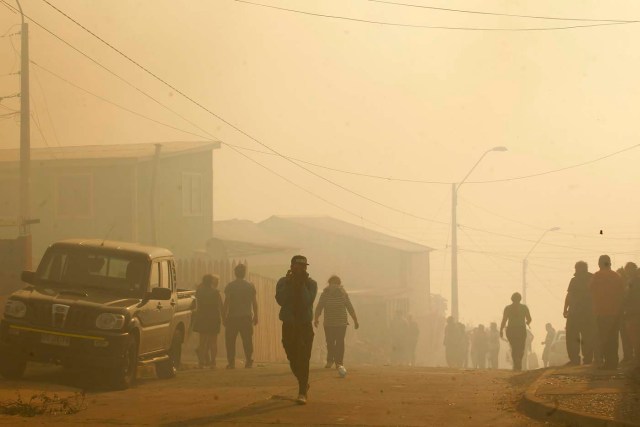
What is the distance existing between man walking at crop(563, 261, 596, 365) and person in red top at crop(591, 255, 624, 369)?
6.18ft

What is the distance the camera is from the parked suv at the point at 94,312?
610 inches

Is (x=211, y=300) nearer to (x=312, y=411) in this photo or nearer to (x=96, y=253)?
(x=96, y=253)

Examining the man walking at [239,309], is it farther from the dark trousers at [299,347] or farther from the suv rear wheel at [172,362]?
the dark trousers at [299,347]

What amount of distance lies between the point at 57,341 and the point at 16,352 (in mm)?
636

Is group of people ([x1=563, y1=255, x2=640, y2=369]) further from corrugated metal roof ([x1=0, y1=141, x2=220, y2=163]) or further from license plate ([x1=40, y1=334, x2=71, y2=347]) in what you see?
corrugated metal roof ([x1=0, y1=141, x2=220, y2=163])

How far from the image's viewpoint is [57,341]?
15.5 metres

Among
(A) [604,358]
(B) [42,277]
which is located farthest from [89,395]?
(A) [604,358]

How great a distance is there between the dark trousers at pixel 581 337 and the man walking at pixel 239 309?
6.13 metres

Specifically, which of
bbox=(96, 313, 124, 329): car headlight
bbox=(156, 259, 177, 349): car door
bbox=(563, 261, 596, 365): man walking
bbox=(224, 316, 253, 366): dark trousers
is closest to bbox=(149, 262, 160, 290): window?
bbox=(156, 259, 177, 349): car door

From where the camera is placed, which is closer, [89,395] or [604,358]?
[89,395]

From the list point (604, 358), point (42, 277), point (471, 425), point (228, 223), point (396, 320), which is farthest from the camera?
point (228, 223)

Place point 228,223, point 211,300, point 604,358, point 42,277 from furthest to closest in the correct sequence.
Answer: point 228,223, point 211,300, point 604,358, point 42,277

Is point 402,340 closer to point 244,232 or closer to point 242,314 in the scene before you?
point 244,232

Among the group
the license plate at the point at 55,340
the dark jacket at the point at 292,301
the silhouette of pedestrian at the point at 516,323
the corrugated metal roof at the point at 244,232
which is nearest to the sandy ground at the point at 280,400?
the license plate at the point at 55,340
